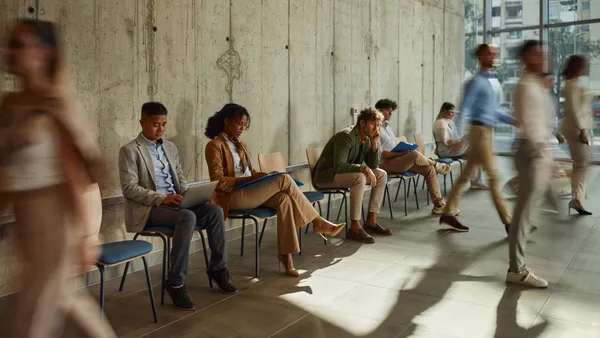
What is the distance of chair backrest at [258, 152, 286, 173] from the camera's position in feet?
17.6

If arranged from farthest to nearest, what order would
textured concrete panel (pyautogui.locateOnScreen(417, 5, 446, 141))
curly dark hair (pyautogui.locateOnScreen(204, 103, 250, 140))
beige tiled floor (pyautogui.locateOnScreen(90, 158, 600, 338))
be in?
textured concrete panel (pyautogui.locateOnScreen(417, 5, 446, 141))
curly dark hair (pyautogui.locateOnScreen(204, 103, 250, 140))
beige tiled floor (pyautogui.locateOnScreen(90, 158, 600, 338))

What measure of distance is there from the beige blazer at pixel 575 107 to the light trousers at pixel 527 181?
253 centimetres

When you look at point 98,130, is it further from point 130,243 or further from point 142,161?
point 130,243

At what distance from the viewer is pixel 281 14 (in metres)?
6.31

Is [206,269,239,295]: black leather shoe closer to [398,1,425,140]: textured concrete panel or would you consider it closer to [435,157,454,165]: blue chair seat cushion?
[435,157,454,165]: blue chair seat cushion

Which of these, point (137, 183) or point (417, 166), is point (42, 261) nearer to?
point (137, 183)

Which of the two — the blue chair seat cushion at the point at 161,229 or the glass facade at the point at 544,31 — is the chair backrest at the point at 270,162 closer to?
the blue chair seat cushion at the point at 161,229

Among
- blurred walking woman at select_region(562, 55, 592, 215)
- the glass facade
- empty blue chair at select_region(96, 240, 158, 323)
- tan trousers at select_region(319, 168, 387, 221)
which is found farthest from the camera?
the glass facade

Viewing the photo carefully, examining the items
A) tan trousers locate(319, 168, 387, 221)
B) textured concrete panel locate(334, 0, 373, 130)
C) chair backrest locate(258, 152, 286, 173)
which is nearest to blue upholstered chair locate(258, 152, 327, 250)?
chair backrest locate(258, 152, 286, 173)

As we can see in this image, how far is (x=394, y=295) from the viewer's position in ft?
13.2

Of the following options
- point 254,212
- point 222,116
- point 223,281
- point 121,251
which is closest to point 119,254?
point 121,251

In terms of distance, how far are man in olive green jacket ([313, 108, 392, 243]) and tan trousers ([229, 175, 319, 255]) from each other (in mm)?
1206

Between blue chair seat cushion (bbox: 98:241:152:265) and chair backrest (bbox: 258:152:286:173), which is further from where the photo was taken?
chair backrest (bbox: 258:152:286:173)

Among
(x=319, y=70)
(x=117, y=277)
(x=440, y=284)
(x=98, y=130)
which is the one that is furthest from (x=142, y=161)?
(x=319, y=70)
